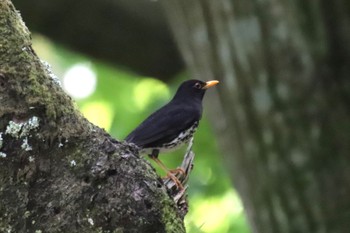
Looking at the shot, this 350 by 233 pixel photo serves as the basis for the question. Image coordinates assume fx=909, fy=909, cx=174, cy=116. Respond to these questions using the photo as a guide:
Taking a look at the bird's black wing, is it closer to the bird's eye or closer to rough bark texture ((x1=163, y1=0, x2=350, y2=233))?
the bird's eye

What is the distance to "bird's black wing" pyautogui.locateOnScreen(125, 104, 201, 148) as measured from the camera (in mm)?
5699

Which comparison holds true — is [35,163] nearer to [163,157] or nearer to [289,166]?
[289,166]

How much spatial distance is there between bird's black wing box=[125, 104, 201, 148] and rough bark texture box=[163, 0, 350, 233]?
130cm

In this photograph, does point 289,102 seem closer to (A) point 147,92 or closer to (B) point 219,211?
(B) point 219,211

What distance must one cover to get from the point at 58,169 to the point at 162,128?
12.5 ft

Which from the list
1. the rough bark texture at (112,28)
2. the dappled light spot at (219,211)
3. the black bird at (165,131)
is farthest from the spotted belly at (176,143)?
the dappled light spot at (219,211)

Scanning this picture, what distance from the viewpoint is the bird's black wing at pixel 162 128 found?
5.70 meters

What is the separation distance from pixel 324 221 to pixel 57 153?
2.59 m

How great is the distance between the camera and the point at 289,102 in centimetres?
438

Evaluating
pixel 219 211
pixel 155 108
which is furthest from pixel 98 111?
pixel 219 211

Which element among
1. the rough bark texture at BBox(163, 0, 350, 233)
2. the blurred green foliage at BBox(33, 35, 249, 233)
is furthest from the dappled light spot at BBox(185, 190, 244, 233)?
the rough bark texture at BBox(163, 0, 350, 233)

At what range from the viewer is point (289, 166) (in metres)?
4.36

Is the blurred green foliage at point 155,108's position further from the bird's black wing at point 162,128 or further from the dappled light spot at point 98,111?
Answer: the bird's black wing at point 162,128

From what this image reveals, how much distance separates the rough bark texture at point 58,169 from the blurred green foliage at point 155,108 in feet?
17.2
